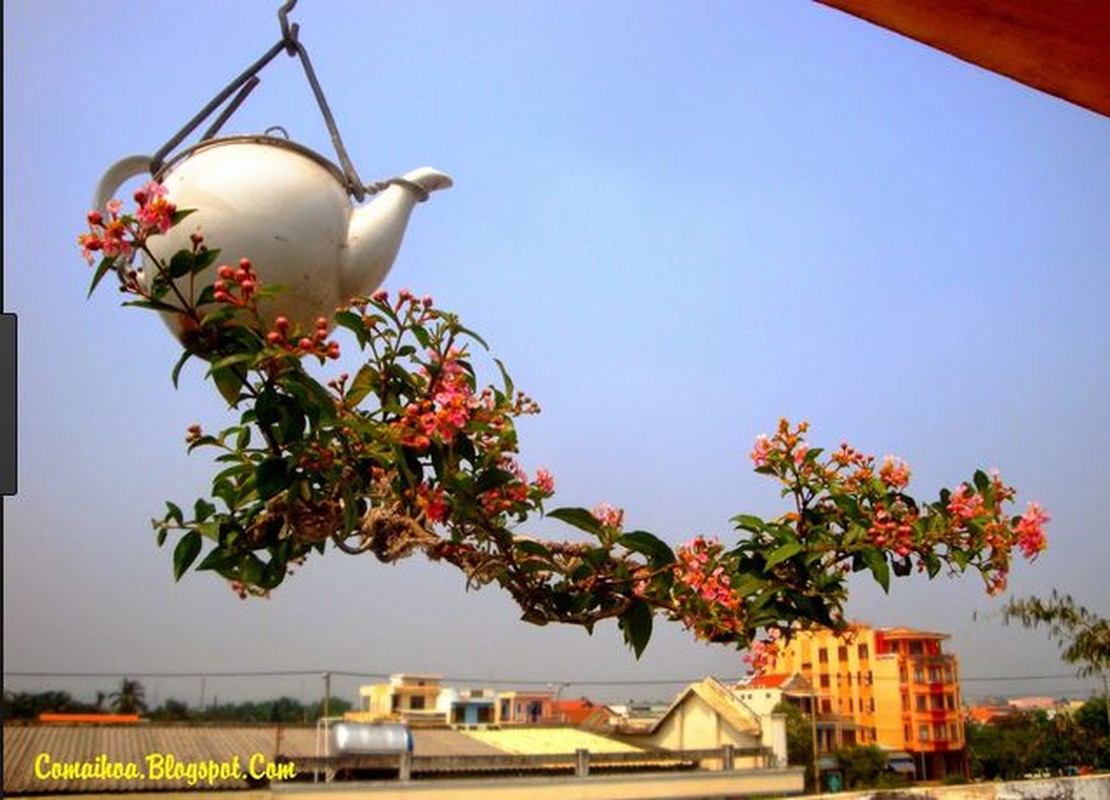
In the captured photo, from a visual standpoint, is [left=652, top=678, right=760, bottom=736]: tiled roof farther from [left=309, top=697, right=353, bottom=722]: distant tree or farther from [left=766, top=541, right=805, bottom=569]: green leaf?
[left=766, top=541, right=805, bottom=569]: green leaf

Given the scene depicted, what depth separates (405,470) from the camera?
648 millimetres

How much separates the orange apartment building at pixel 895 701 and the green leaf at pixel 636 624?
76.9 ft

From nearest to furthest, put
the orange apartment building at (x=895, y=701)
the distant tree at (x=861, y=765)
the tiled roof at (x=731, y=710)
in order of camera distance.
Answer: the tiled roof at (x=731, y=710) < the distant tree at (x=861, y=765) < the orange apartment building at (x=895, y=701)

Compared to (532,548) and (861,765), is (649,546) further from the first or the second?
(861,765)

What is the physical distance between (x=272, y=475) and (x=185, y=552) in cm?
19

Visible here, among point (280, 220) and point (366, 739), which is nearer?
point (280, 220)

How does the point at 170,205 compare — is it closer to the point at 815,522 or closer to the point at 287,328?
the point at 287,328

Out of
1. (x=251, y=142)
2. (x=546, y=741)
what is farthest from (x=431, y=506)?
(x=546, y=741)

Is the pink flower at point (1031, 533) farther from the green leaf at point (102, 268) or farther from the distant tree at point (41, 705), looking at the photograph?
the distant tree at point (41, 705)

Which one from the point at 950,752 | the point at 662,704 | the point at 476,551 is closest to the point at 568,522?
the point at 476,551

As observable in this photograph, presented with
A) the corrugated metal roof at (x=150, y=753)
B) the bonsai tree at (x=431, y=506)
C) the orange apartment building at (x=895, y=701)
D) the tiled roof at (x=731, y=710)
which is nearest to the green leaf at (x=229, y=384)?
the bonsai tree at (x=431, y=506)

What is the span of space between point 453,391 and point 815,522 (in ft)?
1.73

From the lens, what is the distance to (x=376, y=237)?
2.75 ft

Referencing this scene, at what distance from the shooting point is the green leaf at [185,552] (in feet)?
2.48
